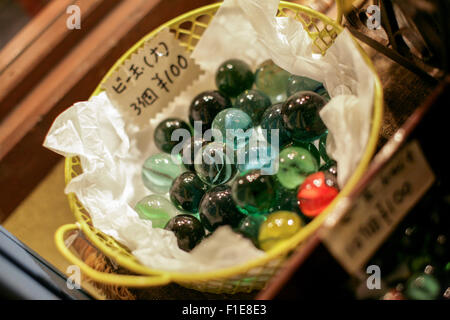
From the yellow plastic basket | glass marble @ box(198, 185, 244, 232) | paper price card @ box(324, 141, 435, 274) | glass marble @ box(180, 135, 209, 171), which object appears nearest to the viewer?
paper price card @ box(324, 141, 435, 274)

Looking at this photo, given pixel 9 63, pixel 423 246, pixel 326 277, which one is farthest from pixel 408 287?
pixel 9 63

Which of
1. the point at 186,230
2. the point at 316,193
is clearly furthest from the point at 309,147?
the point at 186,230

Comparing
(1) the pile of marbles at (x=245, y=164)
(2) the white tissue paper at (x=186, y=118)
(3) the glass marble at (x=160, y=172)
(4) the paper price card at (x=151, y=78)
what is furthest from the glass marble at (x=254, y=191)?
(4) the paper price card at (x=151, y=78)

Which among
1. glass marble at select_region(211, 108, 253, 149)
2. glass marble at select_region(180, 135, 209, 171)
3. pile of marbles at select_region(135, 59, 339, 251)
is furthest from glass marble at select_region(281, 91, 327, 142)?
glass marble at select_region(180, 135, 209, 171)

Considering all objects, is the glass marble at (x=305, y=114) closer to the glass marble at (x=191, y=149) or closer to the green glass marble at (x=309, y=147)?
the green glass marble at (x=309, y=147)

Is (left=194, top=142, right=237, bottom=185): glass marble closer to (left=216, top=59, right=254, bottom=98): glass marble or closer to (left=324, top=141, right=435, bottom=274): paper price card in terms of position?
(left=216, top=59, right=254, bottom=98): glass marble

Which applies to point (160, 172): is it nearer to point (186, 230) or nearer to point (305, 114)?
point (186, 230)
